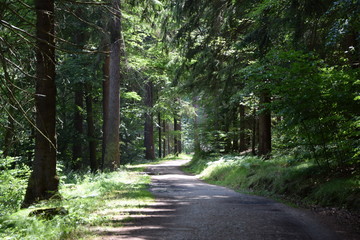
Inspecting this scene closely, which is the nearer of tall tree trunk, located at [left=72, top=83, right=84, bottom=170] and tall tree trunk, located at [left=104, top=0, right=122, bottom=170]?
tall tree trunk, located at [left=104, top=0, right=122, bottom=170]

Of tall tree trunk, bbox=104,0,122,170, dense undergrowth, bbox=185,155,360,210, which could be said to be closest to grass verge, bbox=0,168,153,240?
dense undergrowth, bbox=185,155,360,210

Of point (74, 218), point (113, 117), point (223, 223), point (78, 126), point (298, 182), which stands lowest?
point (223, 223)

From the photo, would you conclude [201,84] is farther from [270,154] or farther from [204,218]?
[204,218]

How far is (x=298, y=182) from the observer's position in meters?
9.09

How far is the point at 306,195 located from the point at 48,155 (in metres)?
6.67

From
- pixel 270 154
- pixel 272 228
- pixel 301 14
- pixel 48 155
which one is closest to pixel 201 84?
pixel 270 154

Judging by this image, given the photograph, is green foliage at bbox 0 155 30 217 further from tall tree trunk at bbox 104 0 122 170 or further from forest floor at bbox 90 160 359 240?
tall tree trunk at bbox 104 0 122 170

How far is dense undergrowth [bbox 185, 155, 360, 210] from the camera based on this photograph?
710 cm

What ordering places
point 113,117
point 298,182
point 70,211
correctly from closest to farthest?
point 70,211, point 298,182, point 113,117

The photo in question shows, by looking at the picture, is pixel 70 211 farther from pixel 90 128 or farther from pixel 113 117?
pixel 90 128

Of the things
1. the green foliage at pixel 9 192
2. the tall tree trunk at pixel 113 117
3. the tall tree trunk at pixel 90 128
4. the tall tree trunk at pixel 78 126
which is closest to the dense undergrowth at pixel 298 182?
the tall tree trunk at pixel 113 117

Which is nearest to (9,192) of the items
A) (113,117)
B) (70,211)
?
(70,211)

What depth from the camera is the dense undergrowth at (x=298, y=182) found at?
280 inches

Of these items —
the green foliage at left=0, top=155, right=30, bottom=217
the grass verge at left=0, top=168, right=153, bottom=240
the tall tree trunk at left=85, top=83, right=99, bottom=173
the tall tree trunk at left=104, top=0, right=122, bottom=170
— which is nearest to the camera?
the grass verge at left=0, top=168, right=153, bottom=240
